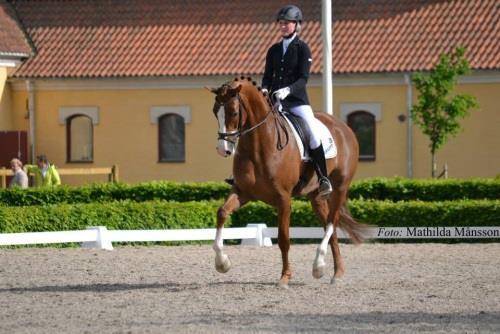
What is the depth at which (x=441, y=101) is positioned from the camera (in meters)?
34.9

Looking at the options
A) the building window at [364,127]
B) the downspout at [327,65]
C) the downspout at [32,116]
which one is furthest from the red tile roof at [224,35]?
the downspout at [327,65]

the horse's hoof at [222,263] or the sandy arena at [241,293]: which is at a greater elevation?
the horse's hoof at [222,263]

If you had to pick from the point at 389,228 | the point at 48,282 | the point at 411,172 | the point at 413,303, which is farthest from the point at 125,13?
the point at 413,303

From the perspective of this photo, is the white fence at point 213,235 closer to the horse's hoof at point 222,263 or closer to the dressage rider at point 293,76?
the dressage rider at point 293,76

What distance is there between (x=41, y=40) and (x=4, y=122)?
2.88 meters

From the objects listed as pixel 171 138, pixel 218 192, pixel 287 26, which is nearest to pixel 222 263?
pixel 287 26

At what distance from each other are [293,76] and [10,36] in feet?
81.6

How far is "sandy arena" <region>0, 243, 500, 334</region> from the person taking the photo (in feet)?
→ 37.8

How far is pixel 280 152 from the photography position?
14.8 metres

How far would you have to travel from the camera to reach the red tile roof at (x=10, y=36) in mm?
37875

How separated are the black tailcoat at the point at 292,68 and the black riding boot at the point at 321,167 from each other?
2.00ft

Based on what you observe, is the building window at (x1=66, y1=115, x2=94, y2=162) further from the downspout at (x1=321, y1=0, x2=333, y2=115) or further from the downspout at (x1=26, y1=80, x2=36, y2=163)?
the downspout at (x1=321, y1=0, x2=333, y2=115)

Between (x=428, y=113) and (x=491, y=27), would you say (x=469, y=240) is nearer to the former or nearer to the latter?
(x=428, y=113)

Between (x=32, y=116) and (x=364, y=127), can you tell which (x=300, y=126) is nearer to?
(x=364, y=127)
